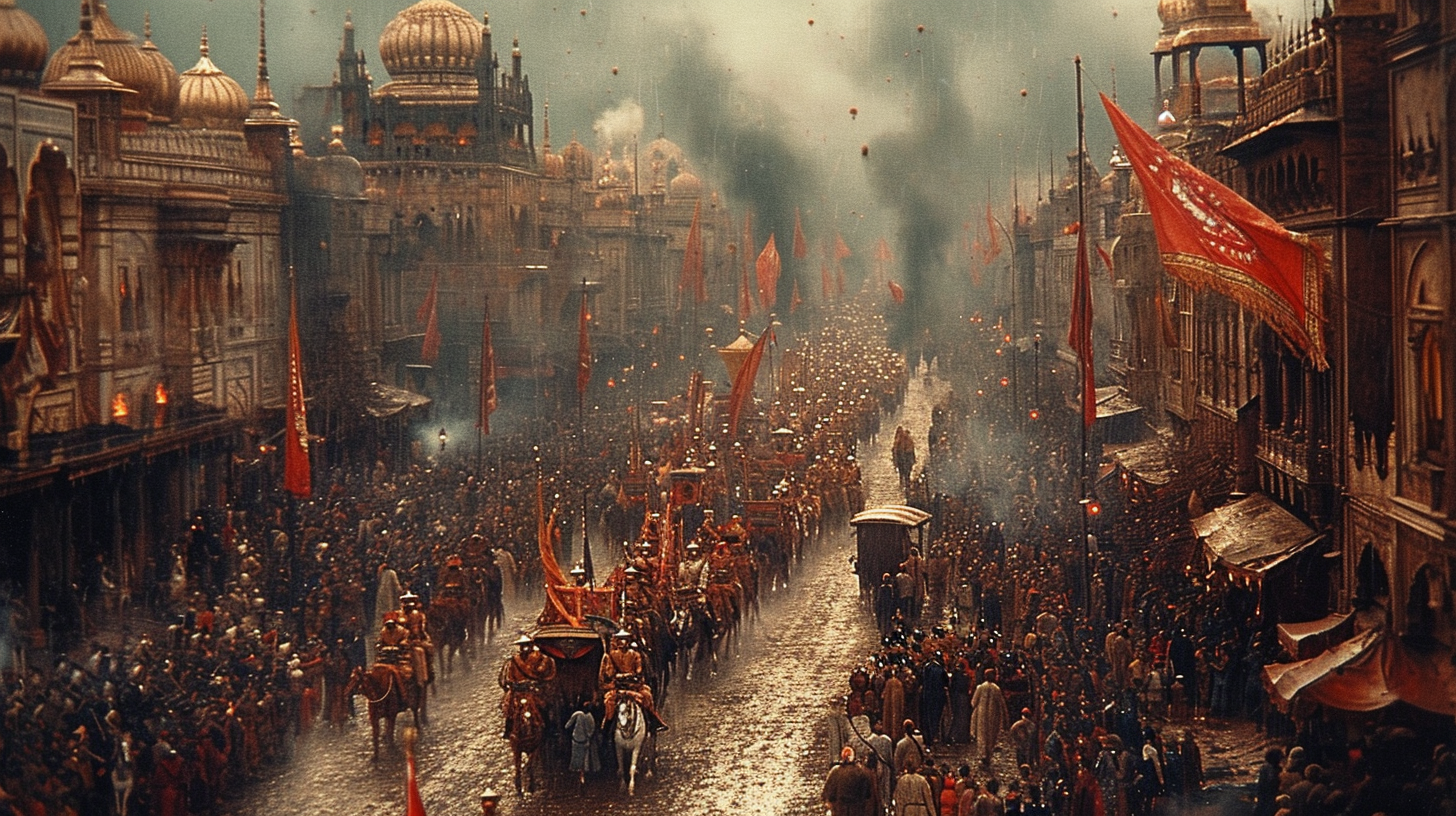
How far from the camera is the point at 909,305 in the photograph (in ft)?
292

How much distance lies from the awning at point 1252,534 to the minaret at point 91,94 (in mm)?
19285

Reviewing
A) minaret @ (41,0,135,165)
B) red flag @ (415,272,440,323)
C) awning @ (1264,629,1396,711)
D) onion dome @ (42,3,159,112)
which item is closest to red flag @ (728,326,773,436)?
minaret @ (41,0,135,165)

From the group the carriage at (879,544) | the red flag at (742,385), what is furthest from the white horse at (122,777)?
the red flag at (742,385)

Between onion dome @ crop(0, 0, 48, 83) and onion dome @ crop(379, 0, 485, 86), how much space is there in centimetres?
3378

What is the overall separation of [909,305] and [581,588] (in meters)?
67.7

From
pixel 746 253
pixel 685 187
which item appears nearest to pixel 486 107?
pixel 746 253

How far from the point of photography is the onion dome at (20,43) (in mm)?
30422

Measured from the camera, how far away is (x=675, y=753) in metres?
21.6

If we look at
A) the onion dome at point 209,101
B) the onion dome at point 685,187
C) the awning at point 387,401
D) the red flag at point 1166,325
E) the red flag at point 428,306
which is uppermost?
the onion dome at point 685,187

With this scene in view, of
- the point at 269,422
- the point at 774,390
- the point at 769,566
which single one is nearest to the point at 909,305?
the point at 774,390

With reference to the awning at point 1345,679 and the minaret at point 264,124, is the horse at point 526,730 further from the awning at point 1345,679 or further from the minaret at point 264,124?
the minaret at point 264,124

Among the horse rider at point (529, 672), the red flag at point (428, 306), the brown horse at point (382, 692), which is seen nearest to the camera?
the horse rider at point (529, 672)

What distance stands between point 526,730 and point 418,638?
11.1ft

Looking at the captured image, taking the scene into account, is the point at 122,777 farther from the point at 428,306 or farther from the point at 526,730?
the point at 428,306
